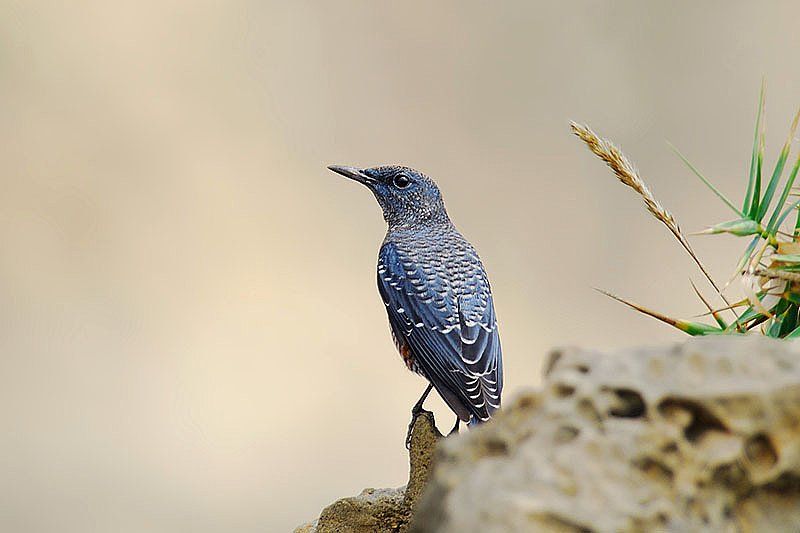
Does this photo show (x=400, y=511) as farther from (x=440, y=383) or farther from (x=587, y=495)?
(x=587, y=495)

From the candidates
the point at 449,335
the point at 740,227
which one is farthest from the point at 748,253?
the point at 449,335

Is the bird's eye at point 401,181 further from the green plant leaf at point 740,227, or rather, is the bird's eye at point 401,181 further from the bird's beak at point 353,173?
the green plant leaf at point 740,227

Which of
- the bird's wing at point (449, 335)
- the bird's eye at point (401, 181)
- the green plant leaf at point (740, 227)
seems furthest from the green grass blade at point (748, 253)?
the bird's eye at point (401, 181)

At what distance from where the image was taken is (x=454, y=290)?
101 inches

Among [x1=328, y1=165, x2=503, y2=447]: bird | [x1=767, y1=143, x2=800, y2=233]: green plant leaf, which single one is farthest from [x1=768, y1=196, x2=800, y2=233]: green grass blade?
[x1=328, y1=165, x2=503, y2=447]: bird

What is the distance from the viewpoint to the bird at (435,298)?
7.96ft

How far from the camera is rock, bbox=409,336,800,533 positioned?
39.4 inches

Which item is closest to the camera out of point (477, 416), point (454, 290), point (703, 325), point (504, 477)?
point (504, 477)

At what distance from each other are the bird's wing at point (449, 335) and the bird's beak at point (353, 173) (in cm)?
22

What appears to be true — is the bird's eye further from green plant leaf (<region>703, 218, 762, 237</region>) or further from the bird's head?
green plant leaf (<region>703, 218, 762, 237</region>)

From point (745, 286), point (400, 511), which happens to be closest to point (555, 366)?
point (745, 286)

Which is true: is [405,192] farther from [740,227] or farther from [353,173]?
[740,227]

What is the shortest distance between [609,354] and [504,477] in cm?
19

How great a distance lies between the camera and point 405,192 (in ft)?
9.13
